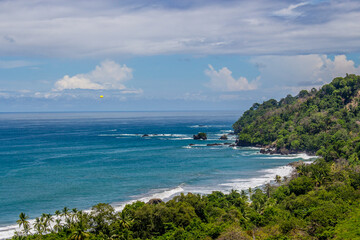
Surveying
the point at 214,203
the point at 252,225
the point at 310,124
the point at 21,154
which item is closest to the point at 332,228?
the point at 252,225

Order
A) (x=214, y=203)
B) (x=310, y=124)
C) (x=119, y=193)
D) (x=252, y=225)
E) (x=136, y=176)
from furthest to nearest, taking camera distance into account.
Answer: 1. (x=310, y=124)
2. (x=136, y=176)
3. (x=119, y=193)
4. (x=214, y=203)
5. (x=252, y=225)

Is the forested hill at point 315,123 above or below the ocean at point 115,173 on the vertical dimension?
above

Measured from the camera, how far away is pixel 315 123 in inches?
4968

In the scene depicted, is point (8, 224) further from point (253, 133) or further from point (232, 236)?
point (253, 133)

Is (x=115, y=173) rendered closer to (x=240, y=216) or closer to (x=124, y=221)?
(x=124, y=221)

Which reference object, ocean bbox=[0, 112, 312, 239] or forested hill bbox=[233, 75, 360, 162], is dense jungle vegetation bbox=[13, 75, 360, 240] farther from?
forested hill bbox=[233, 75, 360, 162]

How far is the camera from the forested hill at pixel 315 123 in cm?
11356

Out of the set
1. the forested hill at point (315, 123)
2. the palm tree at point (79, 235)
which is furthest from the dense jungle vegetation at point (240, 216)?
the forested hill at point (315, 123)

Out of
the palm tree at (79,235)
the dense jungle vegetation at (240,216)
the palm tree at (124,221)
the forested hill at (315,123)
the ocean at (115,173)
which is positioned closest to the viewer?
the dense jungle vegetation at (240,216)

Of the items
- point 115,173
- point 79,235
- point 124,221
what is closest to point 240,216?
point 124,221

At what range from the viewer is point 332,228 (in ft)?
117

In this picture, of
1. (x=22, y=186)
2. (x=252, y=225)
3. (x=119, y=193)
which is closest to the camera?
(x=252, y=225)

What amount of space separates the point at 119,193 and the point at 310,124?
83.1 m

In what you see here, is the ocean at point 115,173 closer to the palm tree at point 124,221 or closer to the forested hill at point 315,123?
the forested hill at point 315,123
